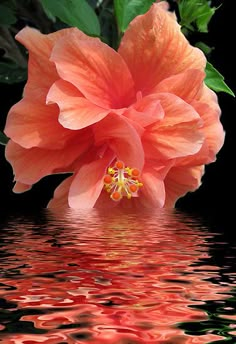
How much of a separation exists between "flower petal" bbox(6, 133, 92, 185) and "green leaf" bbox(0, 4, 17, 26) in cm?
11

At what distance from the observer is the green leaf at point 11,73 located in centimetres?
54

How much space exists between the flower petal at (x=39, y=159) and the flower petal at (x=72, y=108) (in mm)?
33

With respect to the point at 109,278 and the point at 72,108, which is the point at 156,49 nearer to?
the point at 72,108

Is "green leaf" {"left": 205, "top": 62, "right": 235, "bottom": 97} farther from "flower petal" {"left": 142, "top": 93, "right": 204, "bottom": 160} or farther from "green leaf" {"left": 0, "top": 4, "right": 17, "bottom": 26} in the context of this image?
"green leaf" {"left": 0, "top": 4, "right": 17, "bottom": 26}

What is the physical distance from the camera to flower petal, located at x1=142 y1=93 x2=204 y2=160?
1.60 ft

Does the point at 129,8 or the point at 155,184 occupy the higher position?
the point at 129,8

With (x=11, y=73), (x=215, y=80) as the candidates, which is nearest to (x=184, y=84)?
(x=215, y=80)

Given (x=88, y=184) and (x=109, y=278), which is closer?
(x=109, y=278)

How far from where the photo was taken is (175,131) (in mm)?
497

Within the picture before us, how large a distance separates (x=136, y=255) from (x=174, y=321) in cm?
16

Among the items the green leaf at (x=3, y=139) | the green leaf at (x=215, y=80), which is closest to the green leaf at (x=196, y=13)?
the green leaf at (x=215, y=80)

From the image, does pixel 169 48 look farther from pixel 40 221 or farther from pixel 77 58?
pixel 40 221

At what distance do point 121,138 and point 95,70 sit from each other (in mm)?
52

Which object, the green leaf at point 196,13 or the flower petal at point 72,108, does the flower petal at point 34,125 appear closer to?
the flower petal at point 72,108
